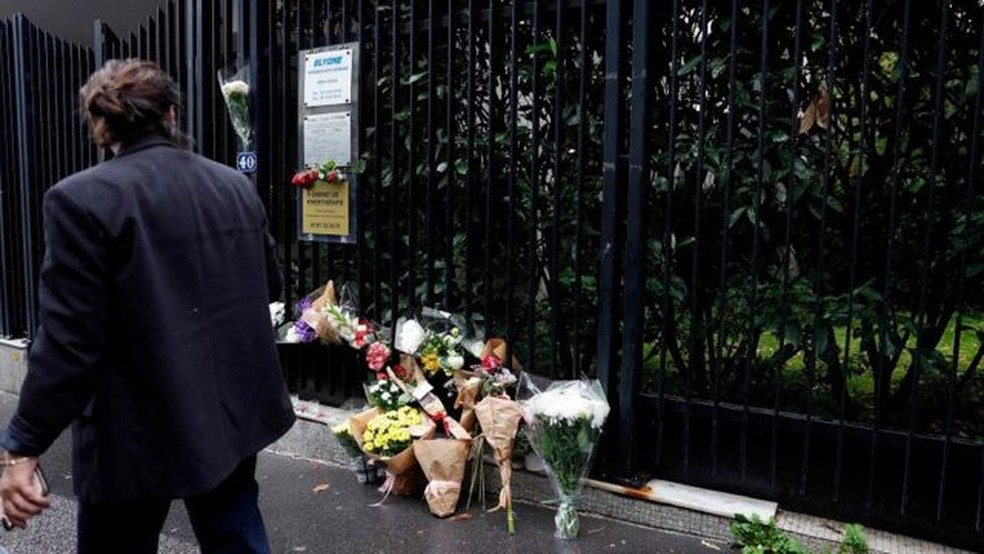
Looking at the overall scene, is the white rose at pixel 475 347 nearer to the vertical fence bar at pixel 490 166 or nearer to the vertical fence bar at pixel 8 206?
the vertical fence bar at pixel 490 166

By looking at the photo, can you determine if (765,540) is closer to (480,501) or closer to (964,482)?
(964,482)

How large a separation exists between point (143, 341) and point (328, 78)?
2.61m

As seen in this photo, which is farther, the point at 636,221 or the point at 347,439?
the point at 347,439

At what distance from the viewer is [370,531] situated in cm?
352

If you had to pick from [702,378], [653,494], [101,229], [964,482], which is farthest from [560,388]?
[101,229]

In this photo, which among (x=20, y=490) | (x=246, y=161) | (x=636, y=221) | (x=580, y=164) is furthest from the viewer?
(x=246, y=161)

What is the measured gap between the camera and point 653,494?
3480 millimetres

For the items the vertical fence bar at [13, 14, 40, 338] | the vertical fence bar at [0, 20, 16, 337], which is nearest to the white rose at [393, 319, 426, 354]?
the vertical fence bar at [13, 14, 40, 338]

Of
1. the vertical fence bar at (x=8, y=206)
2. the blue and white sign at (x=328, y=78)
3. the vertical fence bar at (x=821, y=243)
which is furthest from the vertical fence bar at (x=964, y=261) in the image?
the vertical fence bar at (x=8, y=206)

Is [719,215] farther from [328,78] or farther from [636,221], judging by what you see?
[328,78]

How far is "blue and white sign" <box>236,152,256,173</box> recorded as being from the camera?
467cm

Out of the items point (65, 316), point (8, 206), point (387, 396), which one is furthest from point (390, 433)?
point (8, 206)

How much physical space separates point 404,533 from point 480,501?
0.43 meters

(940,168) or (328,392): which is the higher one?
(940,168)
